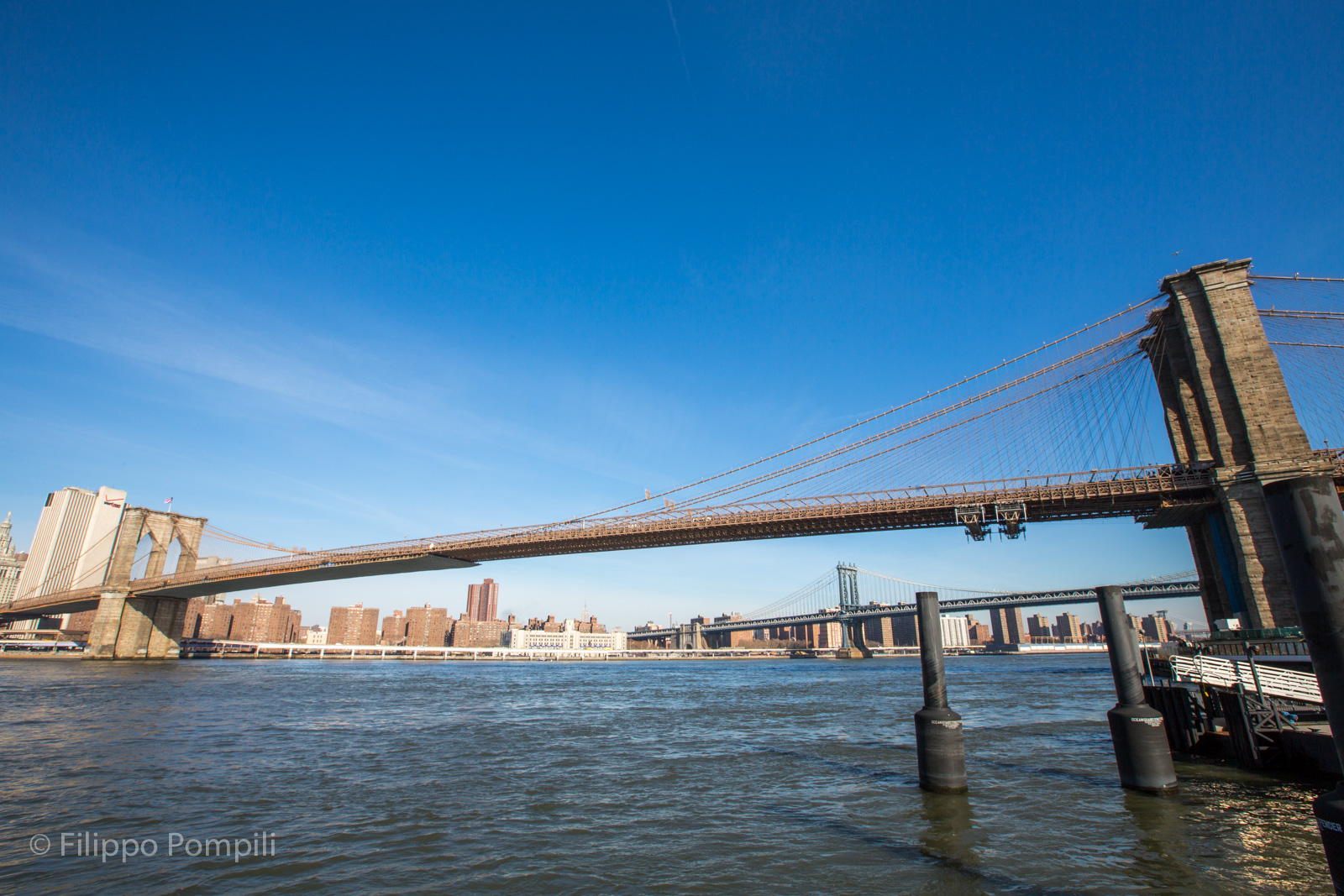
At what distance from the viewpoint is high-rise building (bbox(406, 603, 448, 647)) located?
15125cm

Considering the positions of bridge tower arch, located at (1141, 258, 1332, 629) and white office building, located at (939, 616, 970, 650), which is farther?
white office building, located at (939, 616, 970, 650)

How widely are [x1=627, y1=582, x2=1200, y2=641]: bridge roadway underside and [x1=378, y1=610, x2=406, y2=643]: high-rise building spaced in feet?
268

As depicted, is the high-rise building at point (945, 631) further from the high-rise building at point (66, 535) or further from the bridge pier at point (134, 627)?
the high-rise building at point (66, 535)

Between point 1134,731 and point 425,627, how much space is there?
535ft

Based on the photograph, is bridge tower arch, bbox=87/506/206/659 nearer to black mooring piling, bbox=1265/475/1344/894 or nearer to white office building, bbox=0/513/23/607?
black mooring piling, bbox=1265/475/1344/894

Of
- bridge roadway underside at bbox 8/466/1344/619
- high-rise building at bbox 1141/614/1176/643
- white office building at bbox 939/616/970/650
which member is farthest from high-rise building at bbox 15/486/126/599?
white office building at bbox 939/616/970/650

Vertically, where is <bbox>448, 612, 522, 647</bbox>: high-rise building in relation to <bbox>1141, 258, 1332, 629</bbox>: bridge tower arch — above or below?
below

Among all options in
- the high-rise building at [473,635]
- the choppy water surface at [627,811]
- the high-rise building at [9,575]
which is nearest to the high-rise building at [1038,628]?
the high-rise building at [473,635]

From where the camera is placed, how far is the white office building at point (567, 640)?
534ft

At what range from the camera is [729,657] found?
146375mm

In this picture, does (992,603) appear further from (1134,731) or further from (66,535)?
(66,535)

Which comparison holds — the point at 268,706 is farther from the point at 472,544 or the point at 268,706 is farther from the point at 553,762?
the point at 472,544

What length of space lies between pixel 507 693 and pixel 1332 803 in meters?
36.8

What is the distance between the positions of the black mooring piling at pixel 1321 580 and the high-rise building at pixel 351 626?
16565cm
